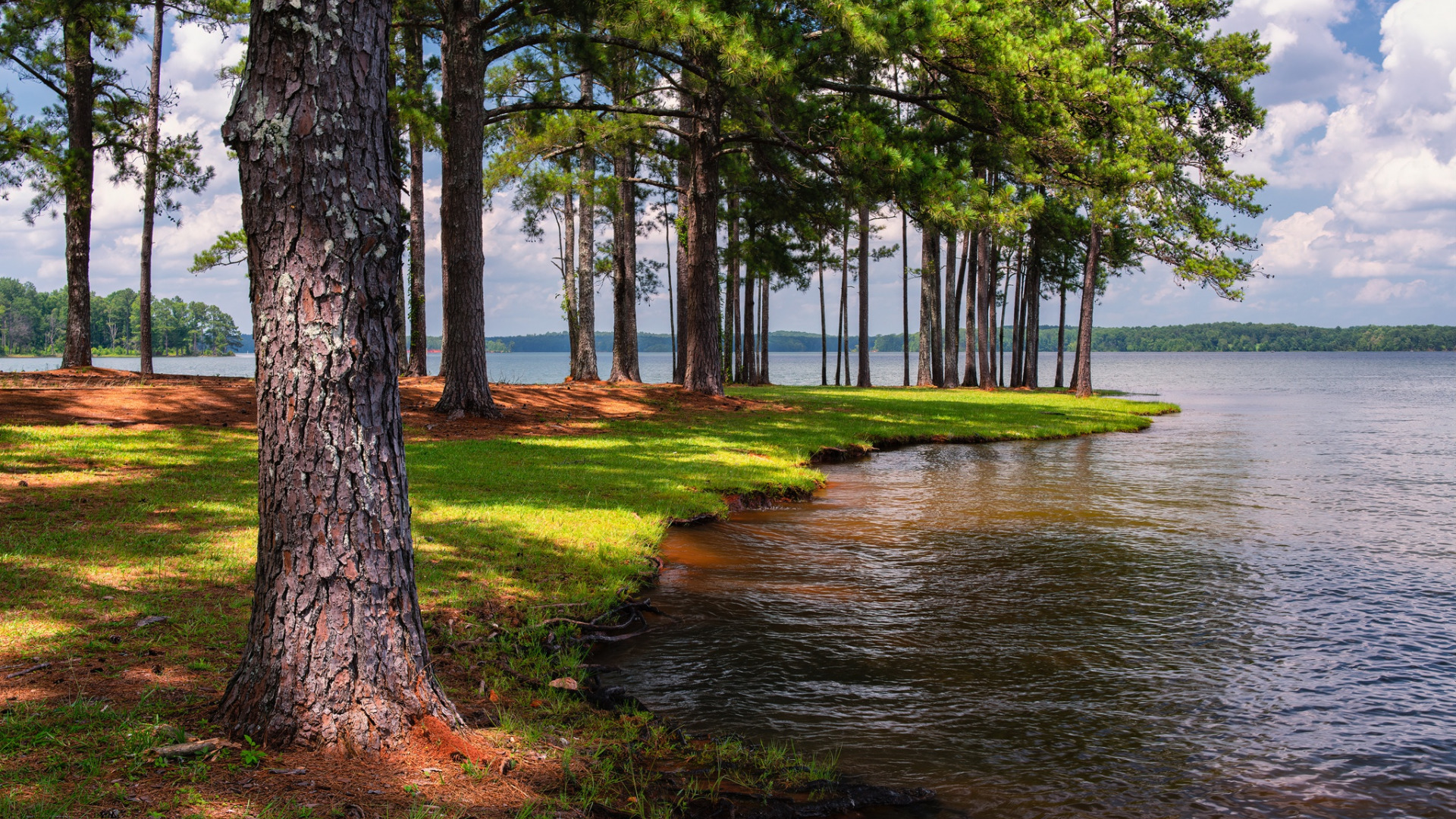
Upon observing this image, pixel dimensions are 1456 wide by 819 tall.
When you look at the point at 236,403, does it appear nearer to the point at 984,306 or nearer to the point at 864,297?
the point at 864,297

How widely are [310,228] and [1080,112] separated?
48.2 feet

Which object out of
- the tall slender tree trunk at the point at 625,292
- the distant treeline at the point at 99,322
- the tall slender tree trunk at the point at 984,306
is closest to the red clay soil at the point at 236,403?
the tall slender tree trunk at the point at 625,292

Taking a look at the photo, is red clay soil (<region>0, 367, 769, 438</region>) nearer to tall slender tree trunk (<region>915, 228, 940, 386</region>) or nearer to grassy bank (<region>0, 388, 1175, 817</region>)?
grassy bank (<region>0, 388, 1175, 817</region>)

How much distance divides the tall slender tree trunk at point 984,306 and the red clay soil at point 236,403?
1819cm

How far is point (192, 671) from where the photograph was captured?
4.14 m

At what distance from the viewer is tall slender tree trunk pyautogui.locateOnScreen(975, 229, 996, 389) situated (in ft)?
116

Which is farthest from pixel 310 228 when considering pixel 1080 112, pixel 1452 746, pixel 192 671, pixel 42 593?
pixel 1080 112

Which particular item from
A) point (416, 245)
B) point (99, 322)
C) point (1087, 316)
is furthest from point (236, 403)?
point (99, 322)

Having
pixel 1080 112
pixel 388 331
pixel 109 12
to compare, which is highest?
pixel 109 12

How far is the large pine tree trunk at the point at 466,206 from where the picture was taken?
1412 cm

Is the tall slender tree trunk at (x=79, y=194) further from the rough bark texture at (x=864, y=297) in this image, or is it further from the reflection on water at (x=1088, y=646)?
the rough bark texture at (x=864, y=297)

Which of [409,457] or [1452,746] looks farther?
[409,457]

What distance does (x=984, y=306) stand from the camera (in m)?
36.2

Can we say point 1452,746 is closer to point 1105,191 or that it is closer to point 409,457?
point 409,457
